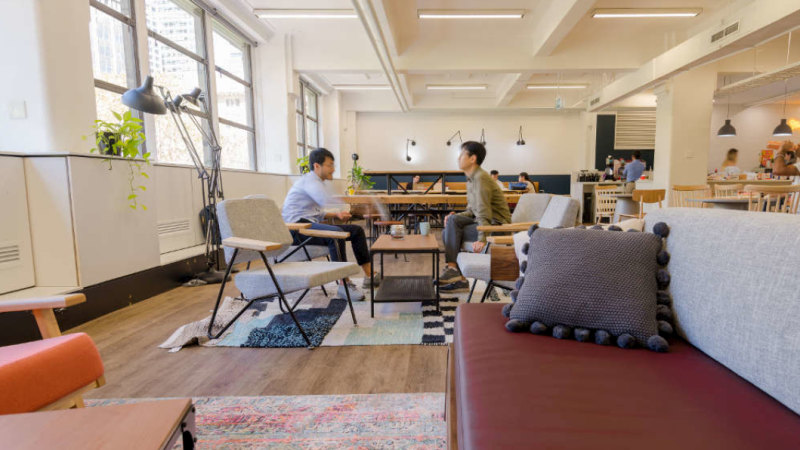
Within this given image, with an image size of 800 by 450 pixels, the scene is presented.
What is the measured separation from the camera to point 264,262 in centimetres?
232

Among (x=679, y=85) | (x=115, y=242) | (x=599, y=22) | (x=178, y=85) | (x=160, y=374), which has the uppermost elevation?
(x=599, y=22)

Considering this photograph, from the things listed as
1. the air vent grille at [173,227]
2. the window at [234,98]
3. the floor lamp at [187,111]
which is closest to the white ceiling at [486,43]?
the window at [234,98]

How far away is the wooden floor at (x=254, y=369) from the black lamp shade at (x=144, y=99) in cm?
168

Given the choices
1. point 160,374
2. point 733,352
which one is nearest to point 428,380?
point 733,352

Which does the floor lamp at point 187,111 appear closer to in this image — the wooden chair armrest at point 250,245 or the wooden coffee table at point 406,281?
the wooden chair armrest at point 250,245

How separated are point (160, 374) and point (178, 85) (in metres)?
4.40

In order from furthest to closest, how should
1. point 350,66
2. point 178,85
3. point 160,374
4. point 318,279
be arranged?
1. point 350,66
2. point 178,85
3. point 318,279
4. point 160,374

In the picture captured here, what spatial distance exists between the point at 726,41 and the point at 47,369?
714 centimetres

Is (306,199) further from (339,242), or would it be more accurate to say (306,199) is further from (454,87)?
(454,87)

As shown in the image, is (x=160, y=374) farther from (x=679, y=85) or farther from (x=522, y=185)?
(x=679, y=85)

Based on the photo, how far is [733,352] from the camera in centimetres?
99

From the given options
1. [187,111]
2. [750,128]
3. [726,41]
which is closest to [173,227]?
[187,111]

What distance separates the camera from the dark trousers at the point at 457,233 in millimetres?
3471

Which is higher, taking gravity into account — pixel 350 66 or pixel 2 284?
pixel 350 66
